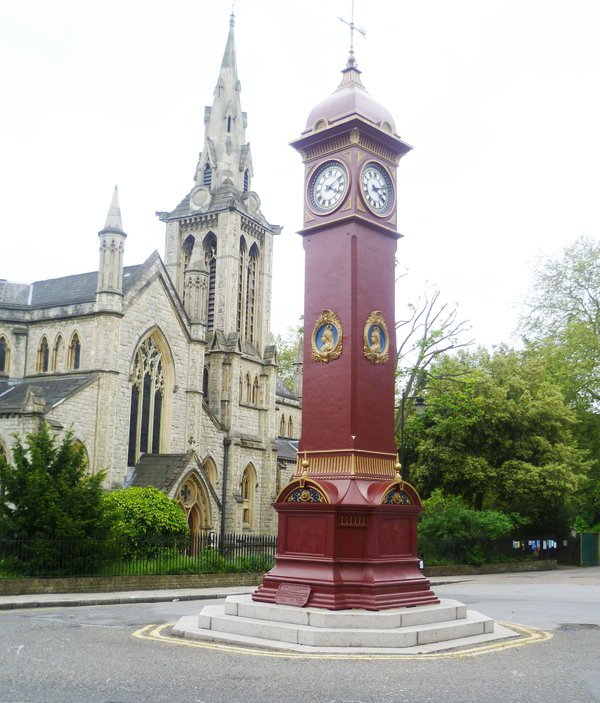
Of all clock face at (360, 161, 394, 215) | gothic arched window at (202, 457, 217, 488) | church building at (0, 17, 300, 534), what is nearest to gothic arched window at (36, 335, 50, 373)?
church building at (0, 17, 300, 534)

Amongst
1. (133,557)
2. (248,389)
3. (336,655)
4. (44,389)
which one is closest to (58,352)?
(44,389)

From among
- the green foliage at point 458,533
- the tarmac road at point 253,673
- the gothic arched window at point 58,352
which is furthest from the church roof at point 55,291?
the tarmac road at point 253,673

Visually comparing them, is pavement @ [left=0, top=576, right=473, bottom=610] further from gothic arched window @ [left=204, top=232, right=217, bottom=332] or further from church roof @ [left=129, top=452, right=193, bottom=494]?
gothic arched window @ [left=204, top=232, right=217, bottom=332]

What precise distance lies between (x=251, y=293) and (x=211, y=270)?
2.86 m

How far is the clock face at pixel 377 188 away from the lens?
13945mm

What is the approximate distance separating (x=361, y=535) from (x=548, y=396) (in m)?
25.2

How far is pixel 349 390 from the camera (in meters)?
13.1

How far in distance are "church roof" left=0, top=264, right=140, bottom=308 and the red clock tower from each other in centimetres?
2162

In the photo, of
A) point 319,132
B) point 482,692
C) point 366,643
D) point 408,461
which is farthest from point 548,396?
point 482,692

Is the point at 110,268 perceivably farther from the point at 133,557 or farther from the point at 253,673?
the point at 253,673

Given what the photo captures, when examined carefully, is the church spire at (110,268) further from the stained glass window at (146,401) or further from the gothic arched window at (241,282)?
the gothic arched window at (241,282)

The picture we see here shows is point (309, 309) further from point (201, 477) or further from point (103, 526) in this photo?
point (201, 477)

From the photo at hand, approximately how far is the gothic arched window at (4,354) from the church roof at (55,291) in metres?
1.75

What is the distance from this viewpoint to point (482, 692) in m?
8.03
